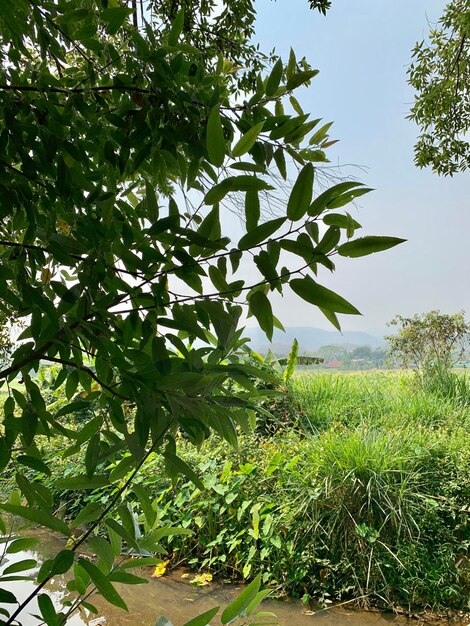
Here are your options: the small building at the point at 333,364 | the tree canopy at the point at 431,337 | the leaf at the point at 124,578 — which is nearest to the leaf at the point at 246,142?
the leaf at the point at 124,578

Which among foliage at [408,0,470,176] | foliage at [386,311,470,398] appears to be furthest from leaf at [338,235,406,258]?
foliage at [386,311,470,398]

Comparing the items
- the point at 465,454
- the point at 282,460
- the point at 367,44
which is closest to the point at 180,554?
the point at 282,460

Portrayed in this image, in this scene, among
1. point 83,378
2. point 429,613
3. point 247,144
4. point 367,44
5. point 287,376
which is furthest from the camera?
point 367,44

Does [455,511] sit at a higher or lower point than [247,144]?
lower

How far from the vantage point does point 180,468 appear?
1.30 feet

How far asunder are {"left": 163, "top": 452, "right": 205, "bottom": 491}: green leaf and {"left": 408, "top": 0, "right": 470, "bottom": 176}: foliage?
3925 mm

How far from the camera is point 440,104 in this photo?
3768 millimetres

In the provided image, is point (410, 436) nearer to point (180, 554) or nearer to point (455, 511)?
point (455, 511)

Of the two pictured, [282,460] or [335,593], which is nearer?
[335,593]

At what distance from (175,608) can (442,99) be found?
3.59 meters

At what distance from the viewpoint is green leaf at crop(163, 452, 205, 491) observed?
0.39 meters

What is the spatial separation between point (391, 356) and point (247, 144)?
16.7ft

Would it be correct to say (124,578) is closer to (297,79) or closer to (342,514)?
(297,79)

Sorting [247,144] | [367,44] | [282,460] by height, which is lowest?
[282,460]
